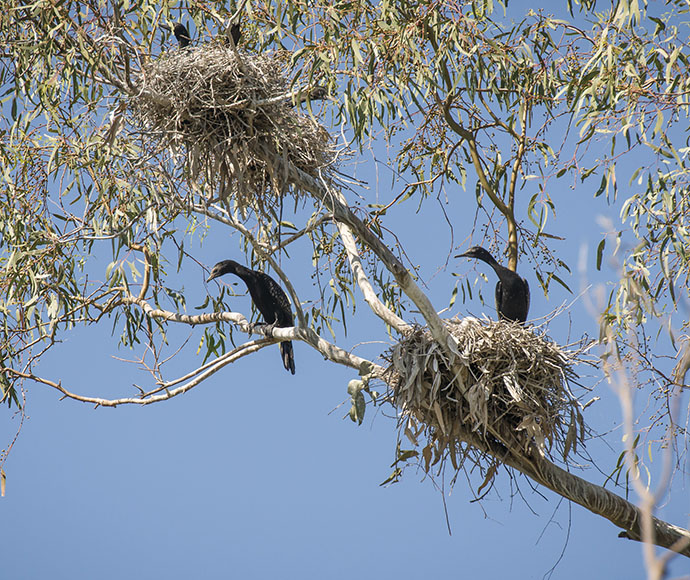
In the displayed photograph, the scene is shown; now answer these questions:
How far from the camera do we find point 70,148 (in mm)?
5605

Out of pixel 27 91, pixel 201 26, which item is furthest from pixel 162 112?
pixel 201 26

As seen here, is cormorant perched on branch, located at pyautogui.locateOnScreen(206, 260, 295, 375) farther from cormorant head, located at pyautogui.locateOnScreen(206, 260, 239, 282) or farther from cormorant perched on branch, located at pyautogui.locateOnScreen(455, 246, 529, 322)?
cormorant perched on branch, located at pyautogui.locateOnScreen(455, 246, 529, 322)

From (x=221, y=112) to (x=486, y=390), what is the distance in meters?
1.67

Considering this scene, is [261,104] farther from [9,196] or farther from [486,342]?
[9,196]

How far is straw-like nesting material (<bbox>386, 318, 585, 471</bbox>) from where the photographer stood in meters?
3.90

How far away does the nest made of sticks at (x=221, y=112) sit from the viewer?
3914 mm

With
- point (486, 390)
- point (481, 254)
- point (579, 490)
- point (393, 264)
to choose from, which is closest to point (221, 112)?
point (393, 264)

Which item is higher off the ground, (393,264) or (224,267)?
(224,267)

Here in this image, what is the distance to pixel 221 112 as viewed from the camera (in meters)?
3.94

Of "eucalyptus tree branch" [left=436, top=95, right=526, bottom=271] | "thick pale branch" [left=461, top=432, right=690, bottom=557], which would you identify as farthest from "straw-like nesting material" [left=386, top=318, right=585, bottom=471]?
"eucalyptus tree branch" [left=436, top=95, right=526, bottom=271]

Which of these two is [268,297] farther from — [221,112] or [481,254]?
[221,112]

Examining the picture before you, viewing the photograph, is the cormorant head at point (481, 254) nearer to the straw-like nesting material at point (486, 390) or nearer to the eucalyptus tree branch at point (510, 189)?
the eucalyptus tree branch at point (510, 189)

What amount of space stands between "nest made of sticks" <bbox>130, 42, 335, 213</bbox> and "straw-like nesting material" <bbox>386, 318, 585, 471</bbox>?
999mm

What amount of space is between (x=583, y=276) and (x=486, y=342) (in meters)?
2.30
